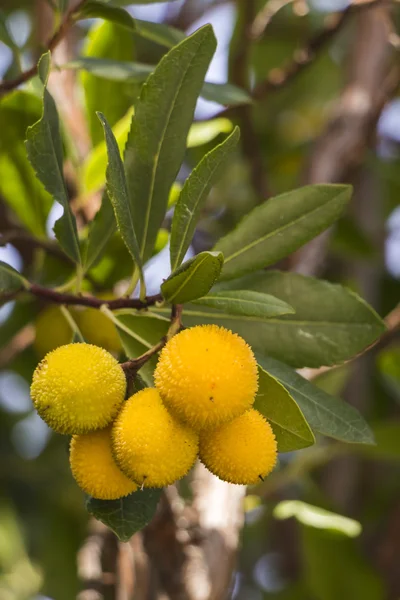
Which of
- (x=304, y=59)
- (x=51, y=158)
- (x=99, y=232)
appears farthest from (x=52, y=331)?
(x=304, y=59)

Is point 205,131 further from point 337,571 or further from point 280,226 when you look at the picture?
point 337,571

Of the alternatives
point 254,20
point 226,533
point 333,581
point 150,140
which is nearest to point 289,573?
point 333,581

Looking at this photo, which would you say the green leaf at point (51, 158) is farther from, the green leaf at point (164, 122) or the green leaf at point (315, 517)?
the green leaf at point (315, 517)

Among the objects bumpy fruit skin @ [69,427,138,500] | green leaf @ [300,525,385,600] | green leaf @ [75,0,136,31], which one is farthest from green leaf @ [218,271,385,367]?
green leaf @ [300,525,385,600]

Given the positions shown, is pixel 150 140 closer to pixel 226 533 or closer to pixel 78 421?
pixel 78 421

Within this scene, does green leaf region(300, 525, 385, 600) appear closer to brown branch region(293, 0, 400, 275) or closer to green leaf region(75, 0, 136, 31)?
brown branch region(293, 0, 400, 275)
